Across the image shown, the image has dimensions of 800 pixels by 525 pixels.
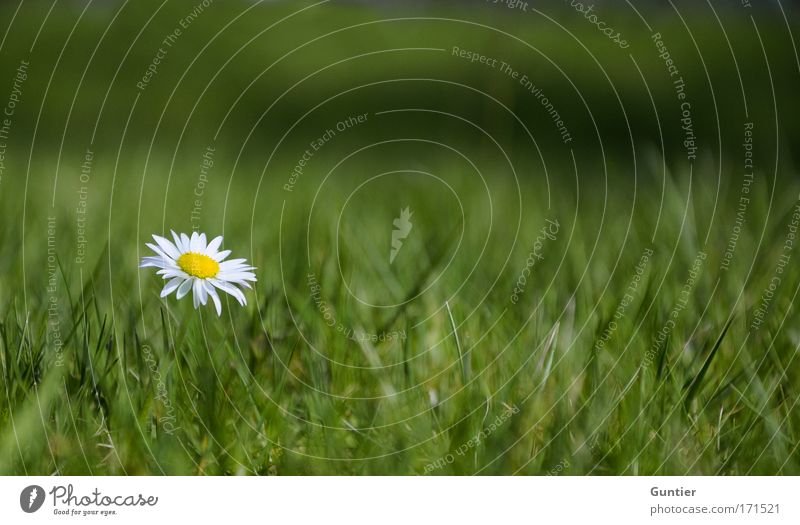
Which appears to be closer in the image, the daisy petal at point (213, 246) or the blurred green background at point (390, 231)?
the blurred green background at point (390, 231)

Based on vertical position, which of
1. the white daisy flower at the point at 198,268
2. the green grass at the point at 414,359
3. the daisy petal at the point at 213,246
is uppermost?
the daisy petal at the point at 213,246

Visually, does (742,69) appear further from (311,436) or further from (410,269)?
(311,436)

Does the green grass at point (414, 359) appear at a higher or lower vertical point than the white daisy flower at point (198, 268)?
lower

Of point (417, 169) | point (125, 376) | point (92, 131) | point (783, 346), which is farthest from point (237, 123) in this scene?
point (783, 346)

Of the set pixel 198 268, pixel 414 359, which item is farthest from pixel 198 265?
pixel 414 359

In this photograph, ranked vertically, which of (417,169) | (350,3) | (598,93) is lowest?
(417,169)

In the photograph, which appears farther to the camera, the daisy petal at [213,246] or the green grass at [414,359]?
the daisy petal at [213,246]

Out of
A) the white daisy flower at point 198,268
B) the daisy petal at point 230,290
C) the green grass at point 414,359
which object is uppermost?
the white daisy flower at point 198,268
